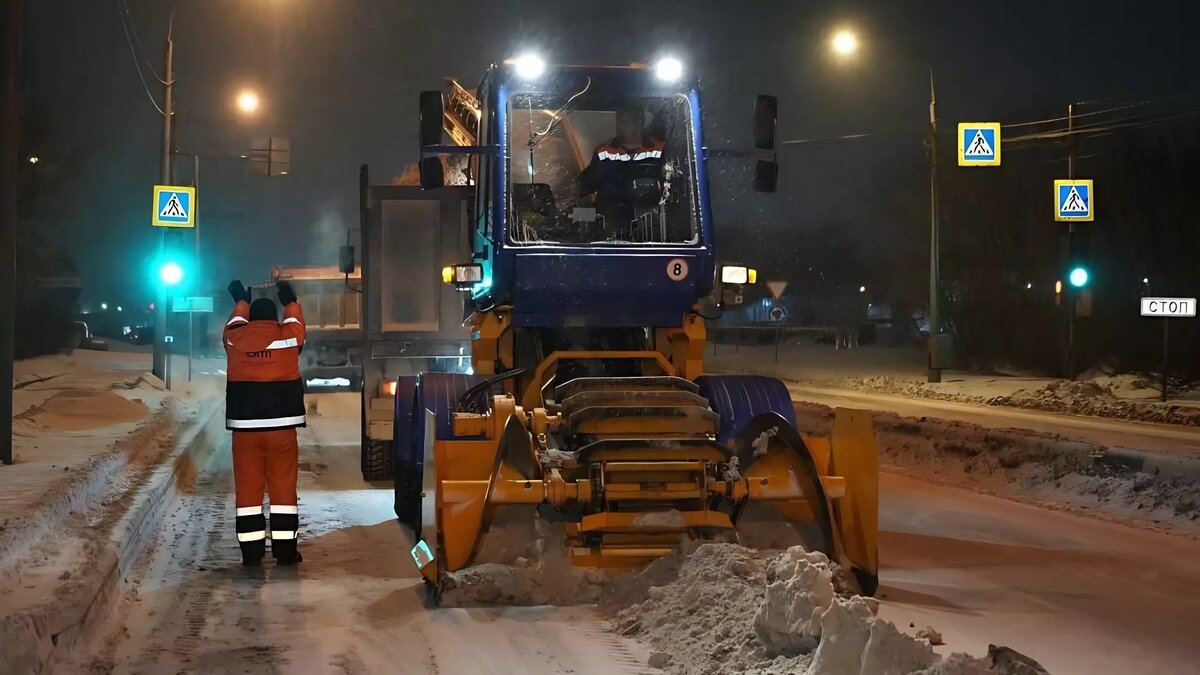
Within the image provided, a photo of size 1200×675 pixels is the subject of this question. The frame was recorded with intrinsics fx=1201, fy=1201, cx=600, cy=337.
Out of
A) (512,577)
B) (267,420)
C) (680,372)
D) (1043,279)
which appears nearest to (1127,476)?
(680,372)

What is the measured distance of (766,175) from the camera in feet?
28.2

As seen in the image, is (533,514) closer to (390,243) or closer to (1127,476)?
(390,243)

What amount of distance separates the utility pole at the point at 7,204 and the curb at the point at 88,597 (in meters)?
1.41

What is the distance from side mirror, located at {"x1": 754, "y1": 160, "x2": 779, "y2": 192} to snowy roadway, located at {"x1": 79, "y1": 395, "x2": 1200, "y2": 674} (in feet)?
9.09

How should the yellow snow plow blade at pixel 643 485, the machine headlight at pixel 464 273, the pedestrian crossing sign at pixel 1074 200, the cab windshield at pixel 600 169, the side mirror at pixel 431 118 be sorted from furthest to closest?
the pedestrian crossing sign at pixel 1074 200 → the machine headlight at pixel 464 273 → the cab windshield at pixel 600 169 → the side mirror at pixel 431 118 → the yellow snow plow blade at pixel 643 485

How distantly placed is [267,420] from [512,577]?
2.26m

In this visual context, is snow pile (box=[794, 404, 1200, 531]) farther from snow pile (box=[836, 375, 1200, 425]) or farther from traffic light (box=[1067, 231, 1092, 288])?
traffic light (box=[1067, 231, 1092, 288])

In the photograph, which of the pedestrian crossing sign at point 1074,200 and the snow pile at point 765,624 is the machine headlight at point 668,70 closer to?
the snow pile at point 765,624

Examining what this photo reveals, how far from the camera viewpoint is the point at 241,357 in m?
8.11

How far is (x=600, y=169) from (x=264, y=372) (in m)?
2.77

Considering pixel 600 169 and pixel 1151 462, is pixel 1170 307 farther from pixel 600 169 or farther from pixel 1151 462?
pixel 600 169

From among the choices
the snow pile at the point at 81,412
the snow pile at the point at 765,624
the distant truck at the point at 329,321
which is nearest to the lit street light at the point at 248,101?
the distant truck at the point at 329,321

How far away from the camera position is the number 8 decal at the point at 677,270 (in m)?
8.39

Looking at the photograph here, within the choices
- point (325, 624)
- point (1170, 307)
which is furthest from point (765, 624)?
point (1170, 307)
